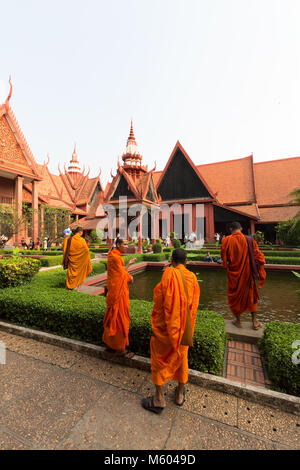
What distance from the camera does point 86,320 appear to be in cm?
337

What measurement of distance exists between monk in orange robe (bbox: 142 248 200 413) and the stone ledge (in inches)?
15.6

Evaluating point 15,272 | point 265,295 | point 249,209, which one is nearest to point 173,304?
point 15,272

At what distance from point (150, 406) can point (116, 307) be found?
1146 millimetres

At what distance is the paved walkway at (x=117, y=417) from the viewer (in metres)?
1.72

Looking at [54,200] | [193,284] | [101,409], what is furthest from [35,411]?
[54,200]

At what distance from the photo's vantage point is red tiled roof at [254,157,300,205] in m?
22.1

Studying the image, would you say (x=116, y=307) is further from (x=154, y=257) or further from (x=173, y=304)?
(x=154, y=257)

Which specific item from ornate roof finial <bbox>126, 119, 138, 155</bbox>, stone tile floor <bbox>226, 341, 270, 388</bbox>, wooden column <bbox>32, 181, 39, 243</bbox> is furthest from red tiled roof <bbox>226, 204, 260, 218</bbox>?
stone tile floor <bbox>226, 341, 270, 388</bbox>

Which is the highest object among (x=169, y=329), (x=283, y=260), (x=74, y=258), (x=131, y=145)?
(x=131, y=145)

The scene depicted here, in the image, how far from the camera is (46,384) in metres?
2.40

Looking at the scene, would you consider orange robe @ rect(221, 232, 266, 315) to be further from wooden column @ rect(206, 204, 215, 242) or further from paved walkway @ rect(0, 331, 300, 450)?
wooden column @ rect(206, 204, 215, 242)

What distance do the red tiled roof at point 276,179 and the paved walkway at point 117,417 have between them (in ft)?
77.9
